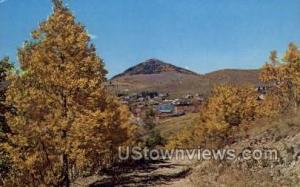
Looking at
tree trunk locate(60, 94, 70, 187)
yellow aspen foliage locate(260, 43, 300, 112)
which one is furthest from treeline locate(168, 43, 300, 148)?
tree trunk locate(60, 94, 70, 187)

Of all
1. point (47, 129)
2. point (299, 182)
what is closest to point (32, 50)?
point (47, 129)

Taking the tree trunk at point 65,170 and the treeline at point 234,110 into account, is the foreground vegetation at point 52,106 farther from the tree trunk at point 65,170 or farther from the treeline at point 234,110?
the treeline at point 234,110

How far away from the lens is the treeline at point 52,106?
68.5 ft

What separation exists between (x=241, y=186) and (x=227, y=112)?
22405 millimetres

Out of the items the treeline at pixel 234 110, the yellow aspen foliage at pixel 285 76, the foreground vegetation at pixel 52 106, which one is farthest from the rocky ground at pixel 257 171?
the yellow aspen foliage at pixel 285 76

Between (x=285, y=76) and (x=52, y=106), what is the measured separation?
36.5 meters

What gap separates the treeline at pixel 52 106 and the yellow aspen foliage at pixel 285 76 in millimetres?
29039

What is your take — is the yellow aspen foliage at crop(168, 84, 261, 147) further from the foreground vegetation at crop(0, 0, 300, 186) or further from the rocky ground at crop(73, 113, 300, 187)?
the foreground vegetation at crop(0, 0, 300, 186)

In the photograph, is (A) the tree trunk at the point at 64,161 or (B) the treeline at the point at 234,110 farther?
(B) the treeline at the point at 234,110

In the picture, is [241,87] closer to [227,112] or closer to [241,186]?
[227,112]

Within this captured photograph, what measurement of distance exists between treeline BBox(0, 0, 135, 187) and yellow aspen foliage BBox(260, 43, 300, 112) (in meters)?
29.0

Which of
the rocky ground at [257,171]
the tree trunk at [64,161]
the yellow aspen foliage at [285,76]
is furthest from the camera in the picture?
the yellow aspen foliage at [285,76]

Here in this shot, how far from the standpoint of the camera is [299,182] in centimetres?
1828

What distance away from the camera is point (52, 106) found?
22.7m
